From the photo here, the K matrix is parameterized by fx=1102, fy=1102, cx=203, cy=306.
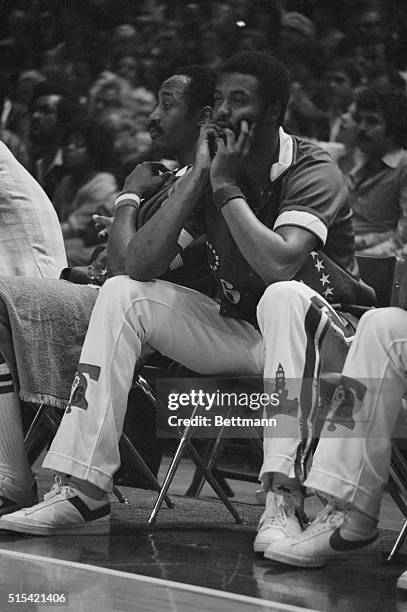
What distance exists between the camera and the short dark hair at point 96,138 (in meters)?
5.58

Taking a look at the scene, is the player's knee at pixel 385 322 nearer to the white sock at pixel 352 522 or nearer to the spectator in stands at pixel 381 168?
the white sock at pixel 352 522

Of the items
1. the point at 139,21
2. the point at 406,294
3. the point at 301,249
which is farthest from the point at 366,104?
the point at 139,21

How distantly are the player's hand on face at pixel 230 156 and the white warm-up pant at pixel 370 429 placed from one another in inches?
23.4

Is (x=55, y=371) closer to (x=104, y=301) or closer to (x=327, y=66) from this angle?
(x=104, y=301)

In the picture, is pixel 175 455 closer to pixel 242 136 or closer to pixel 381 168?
pixel 242 136

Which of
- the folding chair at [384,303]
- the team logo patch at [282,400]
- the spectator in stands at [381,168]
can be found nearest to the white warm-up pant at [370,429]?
the team logo patch at [282,400]

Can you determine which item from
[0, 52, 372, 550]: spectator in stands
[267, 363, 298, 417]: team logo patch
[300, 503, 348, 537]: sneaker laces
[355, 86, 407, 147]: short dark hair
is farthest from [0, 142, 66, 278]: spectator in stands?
[355, 86, 407, 147]: short dark hair

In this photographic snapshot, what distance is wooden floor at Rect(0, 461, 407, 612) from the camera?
1.82 m

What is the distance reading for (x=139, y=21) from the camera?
6234 mm

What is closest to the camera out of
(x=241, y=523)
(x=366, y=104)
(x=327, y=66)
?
(x=241, y=523)

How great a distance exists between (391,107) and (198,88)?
3.89 feet

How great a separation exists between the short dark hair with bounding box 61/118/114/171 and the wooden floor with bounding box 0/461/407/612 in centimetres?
328

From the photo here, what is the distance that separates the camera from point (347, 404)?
2145 millimetres

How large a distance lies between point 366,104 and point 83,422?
2128mm
